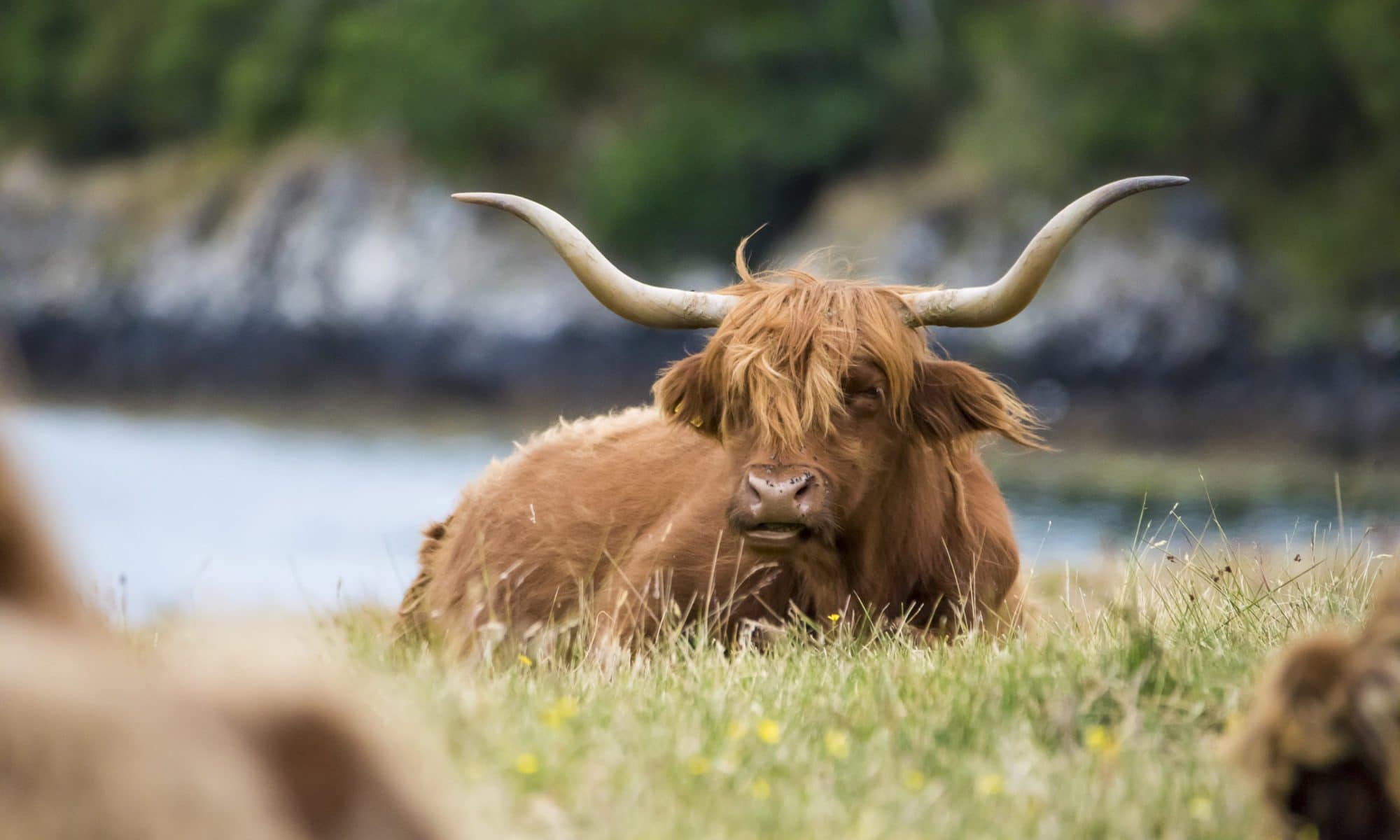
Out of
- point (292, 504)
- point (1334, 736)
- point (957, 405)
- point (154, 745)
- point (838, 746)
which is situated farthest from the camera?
point (292, 504)

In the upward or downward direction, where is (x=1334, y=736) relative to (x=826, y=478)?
upward

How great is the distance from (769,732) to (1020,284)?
313 centimetres

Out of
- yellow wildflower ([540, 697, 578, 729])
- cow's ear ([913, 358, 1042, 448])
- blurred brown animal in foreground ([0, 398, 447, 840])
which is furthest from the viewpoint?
cow's ear ([913, 358, 1042, 448])

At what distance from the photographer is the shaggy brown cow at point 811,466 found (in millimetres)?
5273

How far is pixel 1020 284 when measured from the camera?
5.73 meters

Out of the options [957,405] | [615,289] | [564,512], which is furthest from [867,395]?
[564,512]

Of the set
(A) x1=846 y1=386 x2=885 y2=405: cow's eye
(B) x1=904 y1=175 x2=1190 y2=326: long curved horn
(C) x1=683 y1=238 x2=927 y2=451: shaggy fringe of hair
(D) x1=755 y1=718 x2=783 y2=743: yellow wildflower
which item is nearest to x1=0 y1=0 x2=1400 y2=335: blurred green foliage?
(B) x1=904 y1=175 x2=1190 y2=326: long curved horn

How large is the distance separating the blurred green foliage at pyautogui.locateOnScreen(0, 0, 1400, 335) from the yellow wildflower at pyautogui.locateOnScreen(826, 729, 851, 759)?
31.3 meters

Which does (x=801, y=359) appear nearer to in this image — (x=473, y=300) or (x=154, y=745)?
(x=154, y=745)

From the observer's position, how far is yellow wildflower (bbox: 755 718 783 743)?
299cm

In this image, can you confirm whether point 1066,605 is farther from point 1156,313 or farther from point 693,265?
point 693,265

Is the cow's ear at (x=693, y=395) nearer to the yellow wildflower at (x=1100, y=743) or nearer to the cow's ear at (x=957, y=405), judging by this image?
the cow's ear at (x=957, y=405)

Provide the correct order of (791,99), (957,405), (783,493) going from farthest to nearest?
(791,99) < (957,405) < (783,493)

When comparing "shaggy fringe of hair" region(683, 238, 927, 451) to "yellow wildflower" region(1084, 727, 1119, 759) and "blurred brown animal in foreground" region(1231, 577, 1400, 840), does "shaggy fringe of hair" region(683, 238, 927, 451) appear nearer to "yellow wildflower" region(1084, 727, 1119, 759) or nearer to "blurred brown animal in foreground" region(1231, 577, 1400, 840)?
"yellow wildflower" region(1084, 727, 1119, 759)
